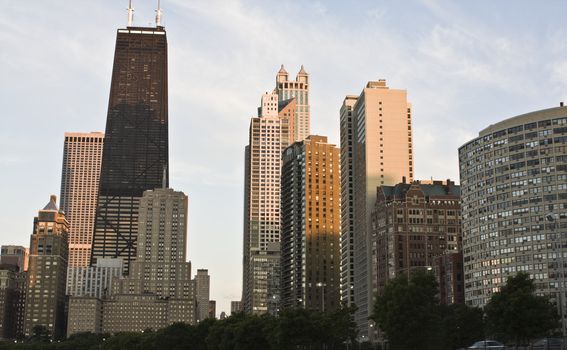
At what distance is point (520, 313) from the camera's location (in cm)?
10681

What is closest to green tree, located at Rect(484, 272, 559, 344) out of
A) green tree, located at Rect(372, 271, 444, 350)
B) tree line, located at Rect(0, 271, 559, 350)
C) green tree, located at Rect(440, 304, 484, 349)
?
tree line, located at Rect(0, 271, 559, 350)

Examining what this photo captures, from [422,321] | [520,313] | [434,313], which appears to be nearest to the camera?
[520,313]

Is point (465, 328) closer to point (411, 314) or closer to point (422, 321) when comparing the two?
point (422, 321)

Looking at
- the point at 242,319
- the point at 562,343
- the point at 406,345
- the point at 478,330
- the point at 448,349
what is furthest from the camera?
the point at 242,319

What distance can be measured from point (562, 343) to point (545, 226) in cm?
9966

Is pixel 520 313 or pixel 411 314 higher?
pixel 411 314

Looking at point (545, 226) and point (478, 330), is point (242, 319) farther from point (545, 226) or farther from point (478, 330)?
point (545, 226)

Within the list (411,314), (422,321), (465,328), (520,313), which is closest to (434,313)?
(422,321)

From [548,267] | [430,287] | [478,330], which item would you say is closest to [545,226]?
[548,267]

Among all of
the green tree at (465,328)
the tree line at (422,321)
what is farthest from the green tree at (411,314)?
the green tree at (465,328)

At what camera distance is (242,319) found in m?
190

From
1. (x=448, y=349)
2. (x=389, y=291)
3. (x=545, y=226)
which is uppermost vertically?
(x=545, y=226)

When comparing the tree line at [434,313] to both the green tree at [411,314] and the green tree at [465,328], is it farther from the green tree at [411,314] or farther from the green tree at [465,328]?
the green tree at [465,328]

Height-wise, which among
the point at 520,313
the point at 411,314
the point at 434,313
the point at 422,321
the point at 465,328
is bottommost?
the point at 465,328
